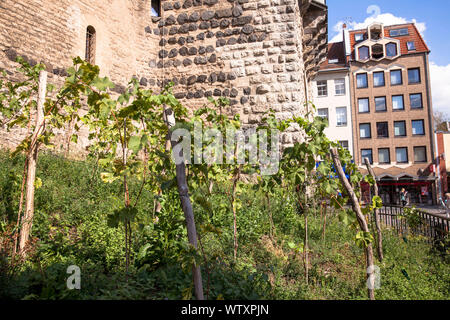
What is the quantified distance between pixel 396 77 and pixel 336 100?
5.57 metres

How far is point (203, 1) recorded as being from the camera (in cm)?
805

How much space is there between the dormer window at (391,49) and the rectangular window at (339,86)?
4.72m

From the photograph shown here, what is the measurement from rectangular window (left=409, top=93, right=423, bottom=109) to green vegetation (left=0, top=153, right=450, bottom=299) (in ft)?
86.0

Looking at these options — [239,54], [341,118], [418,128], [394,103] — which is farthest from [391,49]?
[239,54]

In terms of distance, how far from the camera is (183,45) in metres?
8.26

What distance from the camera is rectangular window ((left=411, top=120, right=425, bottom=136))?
27312 millimetres

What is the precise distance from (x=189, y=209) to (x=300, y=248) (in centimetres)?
204

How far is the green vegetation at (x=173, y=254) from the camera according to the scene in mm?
2479

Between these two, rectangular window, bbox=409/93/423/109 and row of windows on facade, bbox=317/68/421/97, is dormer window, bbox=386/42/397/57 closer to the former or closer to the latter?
row of windows on facade, bbox=317/68/421/97

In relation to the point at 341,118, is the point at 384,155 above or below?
below

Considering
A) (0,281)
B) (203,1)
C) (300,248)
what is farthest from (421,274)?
(203,1)

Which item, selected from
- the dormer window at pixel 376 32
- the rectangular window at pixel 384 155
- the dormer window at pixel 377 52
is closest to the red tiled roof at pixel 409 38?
the dormer window at pixel 376 32

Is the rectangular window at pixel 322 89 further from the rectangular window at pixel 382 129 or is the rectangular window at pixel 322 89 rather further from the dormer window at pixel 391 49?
the dormer window at pixel 391 49

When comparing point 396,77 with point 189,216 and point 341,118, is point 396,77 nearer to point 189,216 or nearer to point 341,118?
point 341,118
